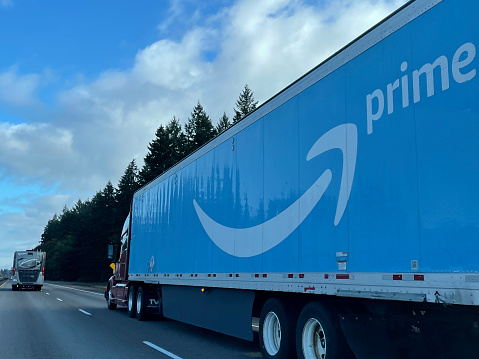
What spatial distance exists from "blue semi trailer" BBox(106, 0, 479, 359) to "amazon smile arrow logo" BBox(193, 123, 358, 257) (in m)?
0.02

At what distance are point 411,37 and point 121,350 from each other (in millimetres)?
7615

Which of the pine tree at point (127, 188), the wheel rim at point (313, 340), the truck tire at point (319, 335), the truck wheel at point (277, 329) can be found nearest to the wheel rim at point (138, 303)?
the truck wheel at point (277, 329)

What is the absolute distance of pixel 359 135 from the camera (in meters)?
5.89

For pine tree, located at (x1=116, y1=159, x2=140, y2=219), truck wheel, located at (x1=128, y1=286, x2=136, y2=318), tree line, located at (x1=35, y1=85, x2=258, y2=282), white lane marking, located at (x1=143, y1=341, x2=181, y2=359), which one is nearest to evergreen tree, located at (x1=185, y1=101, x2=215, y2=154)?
tree line, located at (x1=35, y1=85, x2=258, y2=282)

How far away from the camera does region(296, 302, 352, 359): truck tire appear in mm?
6043

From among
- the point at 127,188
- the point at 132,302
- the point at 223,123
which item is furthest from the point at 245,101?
the point at 132,302

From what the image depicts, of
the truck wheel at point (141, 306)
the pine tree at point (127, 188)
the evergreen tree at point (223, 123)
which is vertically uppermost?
the evergreen tree at point (223, 123)

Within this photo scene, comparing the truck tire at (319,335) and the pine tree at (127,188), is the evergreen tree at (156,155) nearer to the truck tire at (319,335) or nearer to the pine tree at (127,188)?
the pine tree at (127,188)

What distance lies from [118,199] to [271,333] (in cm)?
7163

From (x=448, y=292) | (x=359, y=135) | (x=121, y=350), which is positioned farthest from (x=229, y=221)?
(x=448, y=292)

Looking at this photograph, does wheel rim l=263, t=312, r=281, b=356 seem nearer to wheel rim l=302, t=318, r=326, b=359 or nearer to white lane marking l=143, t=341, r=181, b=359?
wheel rim l=302, t=318, r=326, b=359

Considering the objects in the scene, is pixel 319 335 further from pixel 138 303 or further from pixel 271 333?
pixel 138 303

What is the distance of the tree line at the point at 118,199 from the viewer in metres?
60.9

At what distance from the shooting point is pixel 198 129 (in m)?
61.2
